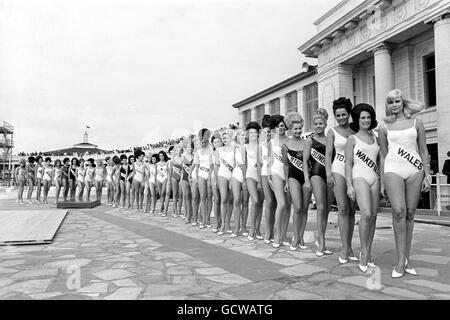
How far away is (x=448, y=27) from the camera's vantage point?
13.3m

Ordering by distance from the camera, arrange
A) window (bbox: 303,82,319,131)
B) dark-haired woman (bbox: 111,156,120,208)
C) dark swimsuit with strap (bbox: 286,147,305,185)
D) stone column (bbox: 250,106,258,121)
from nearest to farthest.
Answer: dark swimsuit with strap (bbox: 286,147,305,185)
dark-haired woman (bbox: 111,156,120,208)
window (bbox: 303,82,319,131)
stone column (bbox: 250,106,258,121)

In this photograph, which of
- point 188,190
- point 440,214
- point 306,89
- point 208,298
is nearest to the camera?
point 208,298

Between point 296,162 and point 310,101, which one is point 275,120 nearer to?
point 296,162

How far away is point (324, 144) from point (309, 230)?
3085mm

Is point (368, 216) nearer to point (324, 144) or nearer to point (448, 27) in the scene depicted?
point (324, 144)

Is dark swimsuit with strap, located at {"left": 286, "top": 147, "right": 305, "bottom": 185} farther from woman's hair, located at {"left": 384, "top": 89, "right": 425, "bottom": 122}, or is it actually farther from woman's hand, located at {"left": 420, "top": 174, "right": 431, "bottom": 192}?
woman's hand, located at {"left": 420, "top": 174, "right": 431, "bottom": 192}

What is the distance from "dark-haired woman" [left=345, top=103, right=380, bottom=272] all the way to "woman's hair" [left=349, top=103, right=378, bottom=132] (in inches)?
0.5

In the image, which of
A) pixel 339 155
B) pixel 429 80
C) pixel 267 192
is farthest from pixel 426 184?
pixel 429 80

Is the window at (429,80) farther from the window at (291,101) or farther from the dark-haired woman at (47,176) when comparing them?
the dark-haired woman at (47,176)

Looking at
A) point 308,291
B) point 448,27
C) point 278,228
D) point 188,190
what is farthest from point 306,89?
point 308,291

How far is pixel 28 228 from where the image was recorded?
7.66 metres

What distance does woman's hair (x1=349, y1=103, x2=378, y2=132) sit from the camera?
4555mm

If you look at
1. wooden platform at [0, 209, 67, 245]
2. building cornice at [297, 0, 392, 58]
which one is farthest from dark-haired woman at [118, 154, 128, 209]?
building cornice at [297, 0, 392, 58]

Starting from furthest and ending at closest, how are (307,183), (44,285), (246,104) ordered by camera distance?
→ (246,104) → (307,183) → (44,285)
